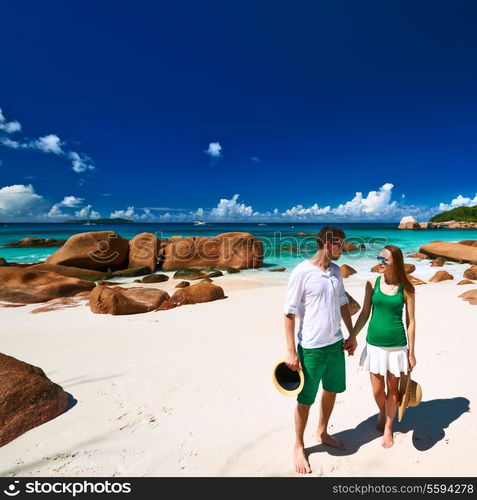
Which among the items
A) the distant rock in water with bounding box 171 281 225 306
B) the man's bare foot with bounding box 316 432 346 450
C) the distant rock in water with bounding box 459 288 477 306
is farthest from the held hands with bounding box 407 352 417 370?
the distant rock in water with bounding box 171 281 225 306

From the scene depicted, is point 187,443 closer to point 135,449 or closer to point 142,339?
point 135,449

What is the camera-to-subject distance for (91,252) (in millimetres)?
15492

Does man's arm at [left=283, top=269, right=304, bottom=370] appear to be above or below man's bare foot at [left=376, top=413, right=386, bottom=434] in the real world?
above

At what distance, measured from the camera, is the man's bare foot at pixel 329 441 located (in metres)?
2.47

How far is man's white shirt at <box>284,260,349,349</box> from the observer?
224cm

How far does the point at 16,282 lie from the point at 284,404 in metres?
10.1

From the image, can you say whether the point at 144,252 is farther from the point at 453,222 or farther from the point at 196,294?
the point at 453,222

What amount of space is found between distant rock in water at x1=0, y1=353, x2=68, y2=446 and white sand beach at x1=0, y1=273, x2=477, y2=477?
101 mm

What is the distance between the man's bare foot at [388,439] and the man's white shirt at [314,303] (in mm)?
1049

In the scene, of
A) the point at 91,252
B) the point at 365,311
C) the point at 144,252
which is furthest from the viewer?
the point at 144,252

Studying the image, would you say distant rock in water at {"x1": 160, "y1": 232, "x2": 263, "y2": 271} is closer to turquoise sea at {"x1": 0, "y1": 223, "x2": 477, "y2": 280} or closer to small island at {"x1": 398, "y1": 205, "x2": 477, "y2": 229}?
turquoise sea at {"x1": 0, "y1": 223, "x2": 477, "y2": 280}

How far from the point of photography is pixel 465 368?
369 cm

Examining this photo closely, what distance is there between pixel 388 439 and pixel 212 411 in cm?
171

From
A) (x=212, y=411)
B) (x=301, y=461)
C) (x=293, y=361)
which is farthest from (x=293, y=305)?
(x=212, y=411)
